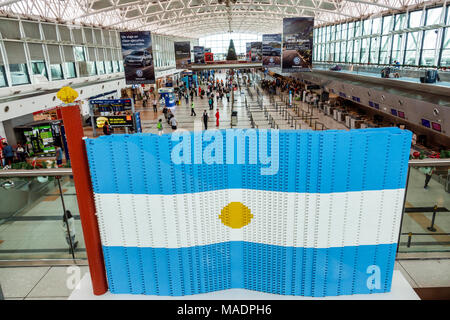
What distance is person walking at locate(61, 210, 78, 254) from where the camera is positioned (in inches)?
146

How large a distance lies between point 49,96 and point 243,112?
50.7 ft

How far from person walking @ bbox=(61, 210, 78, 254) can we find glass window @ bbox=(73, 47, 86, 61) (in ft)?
85.4

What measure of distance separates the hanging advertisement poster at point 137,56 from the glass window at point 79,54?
1164 centimetres

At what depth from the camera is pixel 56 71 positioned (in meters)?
23.2

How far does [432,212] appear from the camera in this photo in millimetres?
3902

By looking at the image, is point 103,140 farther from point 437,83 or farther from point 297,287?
point 437,83

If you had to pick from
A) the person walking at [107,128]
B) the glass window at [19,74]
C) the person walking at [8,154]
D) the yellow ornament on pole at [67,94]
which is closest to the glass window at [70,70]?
the glass window at [19,74]

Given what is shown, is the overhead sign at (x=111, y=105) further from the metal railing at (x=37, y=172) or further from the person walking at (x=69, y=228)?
the metal railing at (x=37, y=172)

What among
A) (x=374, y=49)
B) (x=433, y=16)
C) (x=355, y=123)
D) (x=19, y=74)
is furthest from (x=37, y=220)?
(x=374, y=49)

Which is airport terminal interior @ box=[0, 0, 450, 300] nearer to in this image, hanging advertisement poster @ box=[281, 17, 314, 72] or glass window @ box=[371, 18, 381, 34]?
hanging advertisement poster @ box=[281, 17, 314, 72]

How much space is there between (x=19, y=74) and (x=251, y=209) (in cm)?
2135

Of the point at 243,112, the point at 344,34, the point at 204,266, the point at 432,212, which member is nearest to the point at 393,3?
the point at 344,34

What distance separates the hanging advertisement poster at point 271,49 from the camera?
23281 millimetres

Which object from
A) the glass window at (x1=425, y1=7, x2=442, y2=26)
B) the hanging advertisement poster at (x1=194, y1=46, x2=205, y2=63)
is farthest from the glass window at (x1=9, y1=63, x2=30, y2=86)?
the glass window at (x1=425, y1=7, x2=442, y2=26)
